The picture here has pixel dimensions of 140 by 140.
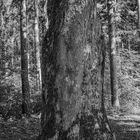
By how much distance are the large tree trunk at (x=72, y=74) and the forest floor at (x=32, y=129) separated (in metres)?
3.12

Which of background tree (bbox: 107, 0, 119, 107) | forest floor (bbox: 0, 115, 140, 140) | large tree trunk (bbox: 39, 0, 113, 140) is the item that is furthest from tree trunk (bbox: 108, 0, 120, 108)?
large tree trunk (bbox: 39, 0, 113, 140)

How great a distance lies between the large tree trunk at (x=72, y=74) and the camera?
4.97 m

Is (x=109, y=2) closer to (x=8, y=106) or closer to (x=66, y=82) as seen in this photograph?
(x=8, y=106)

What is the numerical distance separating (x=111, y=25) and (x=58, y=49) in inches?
453

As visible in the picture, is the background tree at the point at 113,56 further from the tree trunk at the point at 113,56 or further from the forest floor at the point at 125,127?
the forest floor at the point at 125,127

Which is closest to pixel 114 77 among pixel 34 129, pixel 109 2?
pixel 109 2

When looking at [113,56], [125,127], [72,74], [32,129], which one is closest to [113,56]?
[113,56]

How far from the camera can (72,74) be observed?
503 cm

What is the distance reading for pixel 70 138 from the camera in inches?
191

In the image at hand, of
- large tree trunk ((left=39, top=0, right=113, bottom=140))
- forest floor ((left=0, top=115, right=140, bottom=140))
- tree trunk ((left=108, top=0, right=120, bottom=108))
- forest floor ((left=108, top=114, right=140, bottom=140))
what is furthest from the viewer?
tree trunk ((left=108, top=0, right=120, bottom=108))

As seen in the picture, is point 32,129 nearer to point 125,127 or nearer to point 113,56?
point 125,127

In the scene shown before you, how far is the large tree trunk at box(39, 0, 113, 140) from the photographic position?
16.3ft

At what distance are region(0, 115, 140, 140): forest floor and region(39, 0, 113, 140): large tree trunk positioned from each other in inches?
123

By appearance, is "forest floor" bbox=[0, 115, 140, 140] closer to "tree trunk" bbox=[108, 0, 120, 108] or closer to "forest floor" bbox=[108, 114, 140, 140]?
"forest floor" bbox=[108, 114, 140, 140]
